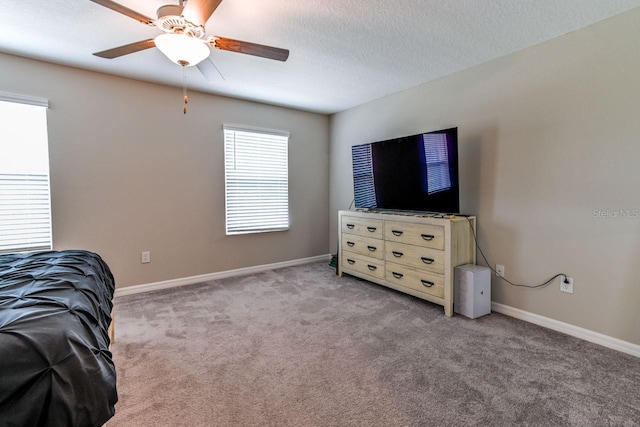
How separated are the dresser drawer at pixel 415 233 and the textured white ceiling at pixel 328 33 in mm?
1542

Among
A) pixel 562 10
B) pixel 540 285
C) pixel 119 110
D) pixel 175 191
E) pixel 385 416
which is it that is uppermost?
pixel 562 10

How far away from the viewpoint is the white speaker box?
2.68m

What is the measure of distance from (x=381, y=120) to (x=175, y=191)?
106 inches

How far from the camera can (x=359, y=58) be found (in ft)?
9.19

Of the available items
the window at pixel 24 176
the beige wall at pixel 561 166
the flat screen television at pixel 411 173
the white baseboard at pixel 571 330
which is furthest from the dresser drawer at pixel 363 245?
the window at pixel 24 176

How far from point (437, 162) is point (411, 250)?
0.90m

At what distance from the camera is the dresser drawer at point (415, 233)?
112 inches

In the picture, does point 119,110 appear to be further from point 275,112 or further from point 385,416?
point 385,416

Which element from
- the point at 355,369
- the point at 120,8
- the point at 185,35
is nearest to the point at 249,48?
the point at 185,35

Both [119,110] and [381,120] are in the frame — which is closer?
[119,110]

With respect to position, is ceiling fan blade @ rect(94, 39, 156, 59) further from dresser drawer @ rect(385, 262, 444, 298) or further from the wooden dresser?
dresser drawer @ rect(385, 262, 444, 298)

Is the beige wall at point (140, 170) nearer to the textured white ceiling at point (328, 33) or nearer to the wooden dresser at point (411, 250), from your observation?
the textured white ceiling at point (328, 33)

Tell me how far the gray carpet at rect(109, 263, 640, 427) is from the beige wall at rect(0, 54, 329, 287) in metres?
0.80

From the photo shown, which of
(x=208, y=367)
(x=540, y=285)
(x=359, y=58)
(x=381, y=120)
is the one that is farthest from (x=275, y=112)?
(x=540, y=285)
